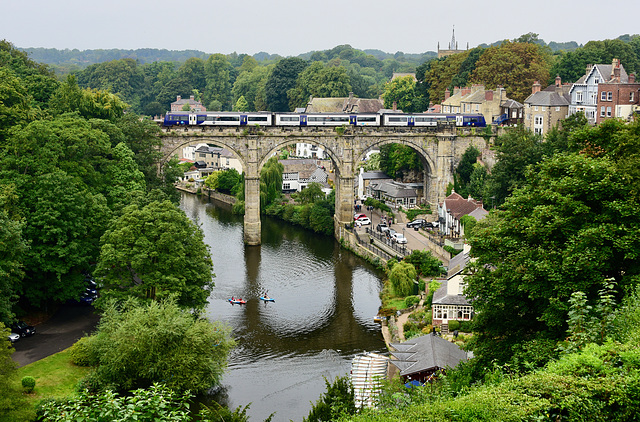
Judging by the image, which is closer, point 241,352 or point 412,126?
point 241,352

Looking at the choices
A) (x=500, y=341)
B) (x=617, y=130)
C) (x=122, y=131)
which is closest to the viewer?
(x=500, y=341)

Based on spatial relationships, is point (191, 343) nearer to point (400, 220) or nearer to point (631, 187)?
point (631, 187)

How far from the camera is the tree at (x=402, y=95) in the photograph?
419 ft

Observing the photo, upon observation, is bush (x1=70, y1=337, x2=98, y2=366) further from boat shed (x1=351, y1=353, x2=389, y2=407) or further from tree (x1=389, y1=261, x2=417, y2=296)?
tree (x1=389, y1=261, x2=417, y2=296)

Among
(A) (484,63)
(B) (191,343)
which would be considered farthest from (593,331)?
(A) (484,63)

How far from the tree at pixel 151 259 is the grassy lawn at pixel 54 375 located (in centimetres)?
494

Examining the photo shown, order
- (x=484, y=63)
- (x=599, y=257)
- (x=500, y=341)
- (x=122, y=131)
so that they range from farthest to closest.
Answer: (x=484, y=63) → (x=122, y=131) → (x=500, y=341) → (x=599, y=257)

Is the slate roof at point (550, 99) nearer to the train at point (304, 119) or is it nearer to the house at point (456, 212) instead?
the train at point (304, 119)

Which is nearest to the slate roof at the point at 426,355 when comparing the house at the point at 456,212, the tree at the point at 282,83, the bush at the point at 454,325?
the bush at the point at 454,325

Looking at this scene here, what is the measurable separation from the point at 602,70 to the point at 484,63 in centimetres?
2585

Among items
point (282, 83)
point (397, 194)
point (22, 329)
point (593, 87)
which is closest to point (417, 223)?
point (397, 194)

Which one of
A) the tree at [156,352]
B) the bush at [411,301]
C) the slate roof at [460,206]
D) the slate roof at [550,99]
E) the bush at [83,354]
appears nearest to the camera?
the tree at [156,352]

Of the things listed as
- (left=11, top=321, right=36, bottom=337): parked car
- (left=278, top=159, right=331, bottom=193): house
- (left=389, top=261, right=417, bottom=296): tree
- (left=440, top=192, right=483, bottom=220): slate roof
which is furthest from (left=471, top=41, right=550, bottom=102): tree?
(left=11, top=321, right=36, bottom=337): parked car

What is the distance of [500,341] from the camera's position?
101ft
